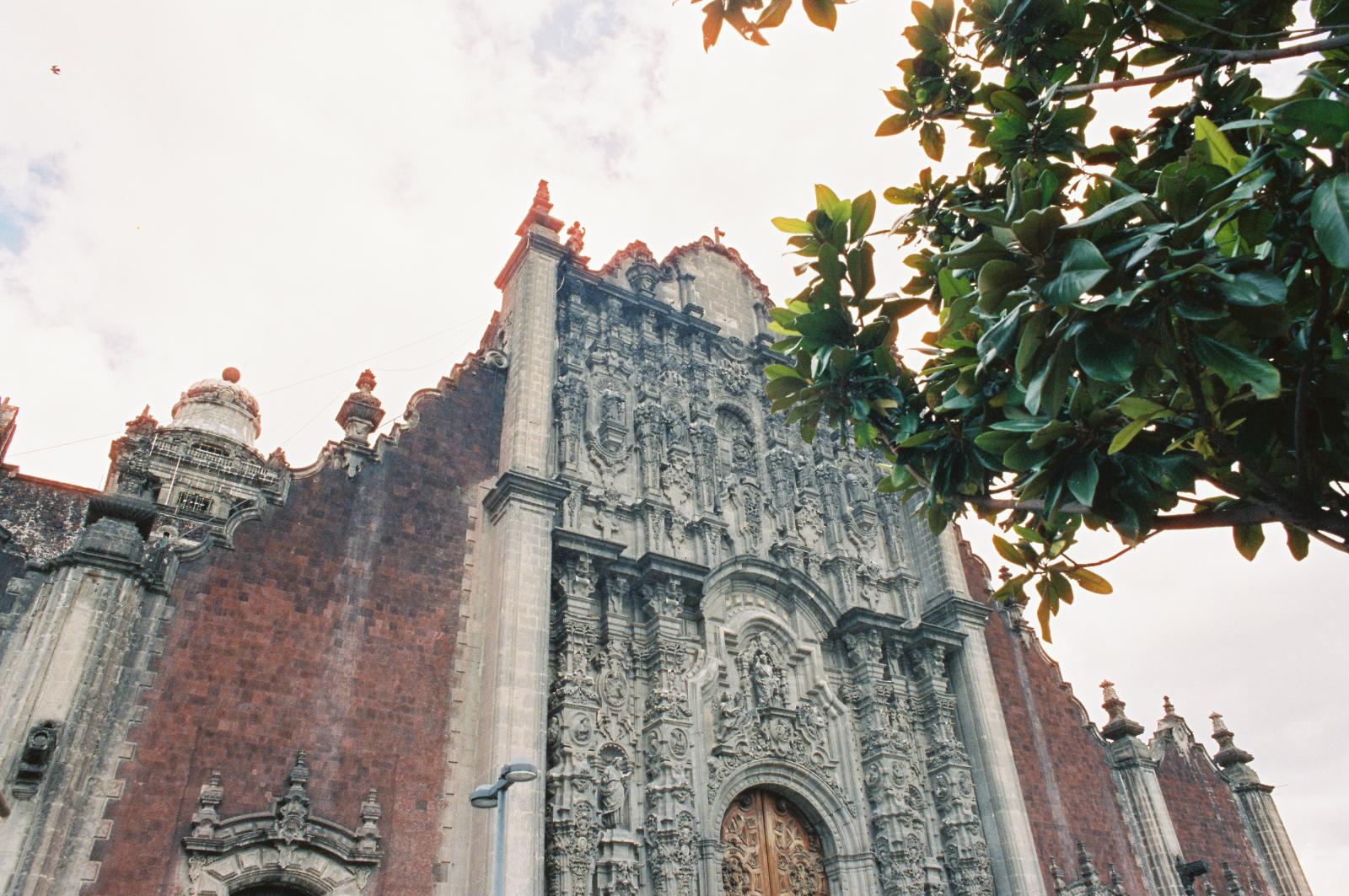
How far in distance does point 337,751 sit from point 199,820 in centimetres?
172

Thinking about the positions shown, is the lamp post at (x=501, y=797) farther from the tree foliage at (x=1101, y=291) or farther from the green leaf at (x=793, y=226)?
the green leaf at (x=793, y=226)

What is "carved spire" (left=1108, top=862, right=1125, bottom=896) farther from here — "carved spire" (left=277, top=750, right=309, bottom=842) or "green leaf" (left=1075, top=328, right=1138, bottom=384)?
"green leaf" (left=1075, top=328, right=1138, bottom=384)

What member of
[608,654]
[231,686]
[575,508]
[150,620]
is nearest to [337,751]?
[231,686]

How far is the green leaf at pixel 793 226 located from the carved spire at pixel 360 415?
370 inches

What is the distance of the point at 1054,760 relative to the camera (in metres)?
19.3

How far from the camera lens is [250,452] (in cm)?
3158

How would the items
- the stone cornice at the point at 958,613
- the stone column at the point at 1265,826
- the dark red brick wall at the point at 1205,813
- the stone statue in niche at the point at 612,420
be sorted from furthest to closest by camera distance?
the stone column at the point at 1265,826
the dark red brick wall at the point at 1205,813
the stone cornice at the point at 958,613
the stone statue in niche at the point at 612,420

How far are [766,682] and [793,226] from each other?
1058 cm

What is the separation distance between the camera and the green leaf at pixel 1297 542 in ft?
19.6

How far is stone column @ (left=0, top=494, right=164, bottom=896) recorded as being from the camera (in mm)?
9945

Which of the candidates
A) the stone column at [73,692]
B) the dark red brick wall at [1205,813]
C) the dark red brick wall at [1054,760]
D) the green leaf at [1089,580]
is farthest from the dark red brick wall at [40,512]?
the dark red brick wall at [1205,813]

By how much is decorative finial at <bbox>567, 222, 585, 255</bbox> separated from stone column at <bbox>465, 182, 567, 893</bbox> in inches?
19.8

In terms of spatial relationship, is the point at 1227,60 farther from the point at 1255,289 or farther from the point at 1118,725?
the point at 1118,725

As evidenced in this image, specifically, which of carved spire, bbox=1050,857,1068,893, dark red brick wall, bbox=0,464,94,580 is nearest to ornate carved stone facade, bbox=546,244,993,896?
carved spire, bbox=1050,857,1068,893
